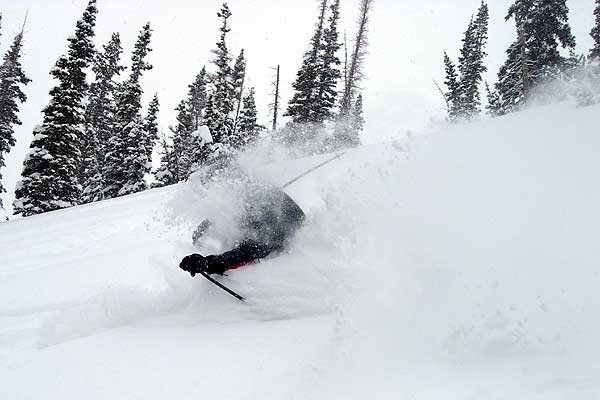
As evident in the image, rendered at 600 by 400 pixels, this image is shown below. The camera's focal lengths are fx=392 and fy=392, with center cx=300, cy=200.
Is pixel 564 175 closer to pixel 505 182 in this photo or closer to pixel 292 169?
pixel 505 182

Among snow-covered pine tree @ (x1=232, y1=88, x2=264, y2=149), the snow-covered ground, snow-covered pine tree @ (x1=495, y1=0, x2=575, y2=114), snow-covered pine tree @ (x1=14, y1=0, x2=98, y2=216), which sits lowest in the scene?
the snow-covered ground

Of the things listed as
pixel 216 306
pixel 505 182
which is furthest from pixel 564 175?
pixel 216 306

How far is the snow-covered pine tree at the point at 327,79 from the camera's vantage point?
24266 mm

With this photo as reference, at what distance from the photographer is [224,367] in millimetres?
3812

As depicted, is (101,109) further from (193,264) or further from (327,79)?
(193,264)

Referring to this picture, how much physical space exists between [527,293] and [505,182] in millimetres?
3383

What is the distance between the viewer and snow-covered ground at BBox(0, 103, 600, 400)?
329cm

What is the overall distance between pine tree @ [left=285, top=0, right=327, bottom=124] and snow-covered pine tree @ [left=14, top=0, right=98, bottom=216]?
456 inches

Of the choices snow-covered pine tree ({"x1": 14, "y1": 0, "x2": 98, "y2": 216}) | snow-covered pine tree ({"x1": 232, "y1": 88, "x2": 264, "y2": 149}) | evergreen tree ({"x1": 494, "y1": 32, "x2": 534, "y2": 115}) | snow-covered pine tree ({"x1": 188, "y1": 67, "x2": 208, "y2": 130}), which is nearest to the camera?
snow-covered pine tree ({"x1": 14, "y1": 0, "x2": 98, "y2": 216})

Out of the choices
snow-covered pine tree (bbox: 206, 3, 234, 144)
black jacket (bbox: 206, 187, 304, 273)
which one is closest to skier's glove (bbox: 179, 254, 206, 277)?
black jacket (bbox: 206, 187, 304, 273)

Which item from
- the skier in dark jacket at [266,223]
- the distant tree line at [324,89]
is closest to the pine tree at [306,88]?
the distant tree line at [324,89]

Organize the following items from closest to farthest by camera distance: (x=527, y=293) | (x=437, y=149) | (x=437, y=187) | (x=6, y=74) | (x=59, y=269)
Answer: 1. (x=527, y=293)
2. (x=437, y=187)
3. (x=59, y=269)
4. (x=437, y=149)
5. (x=6, y=74)

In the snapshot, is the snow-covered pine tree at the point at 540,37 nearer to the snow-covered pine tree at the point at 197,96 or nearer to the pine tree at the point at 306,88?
the pine tree at the point at 306,88

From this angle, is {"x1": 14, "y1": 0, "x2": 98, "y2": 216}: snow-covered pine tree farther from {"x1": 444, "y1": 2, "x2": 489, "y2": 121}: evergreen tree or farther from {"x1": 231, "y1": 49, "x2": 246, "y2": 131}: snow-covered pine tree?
{"x1": 444, "y1": 2, "x2": 489, "y2": 121}: evergreen tree
